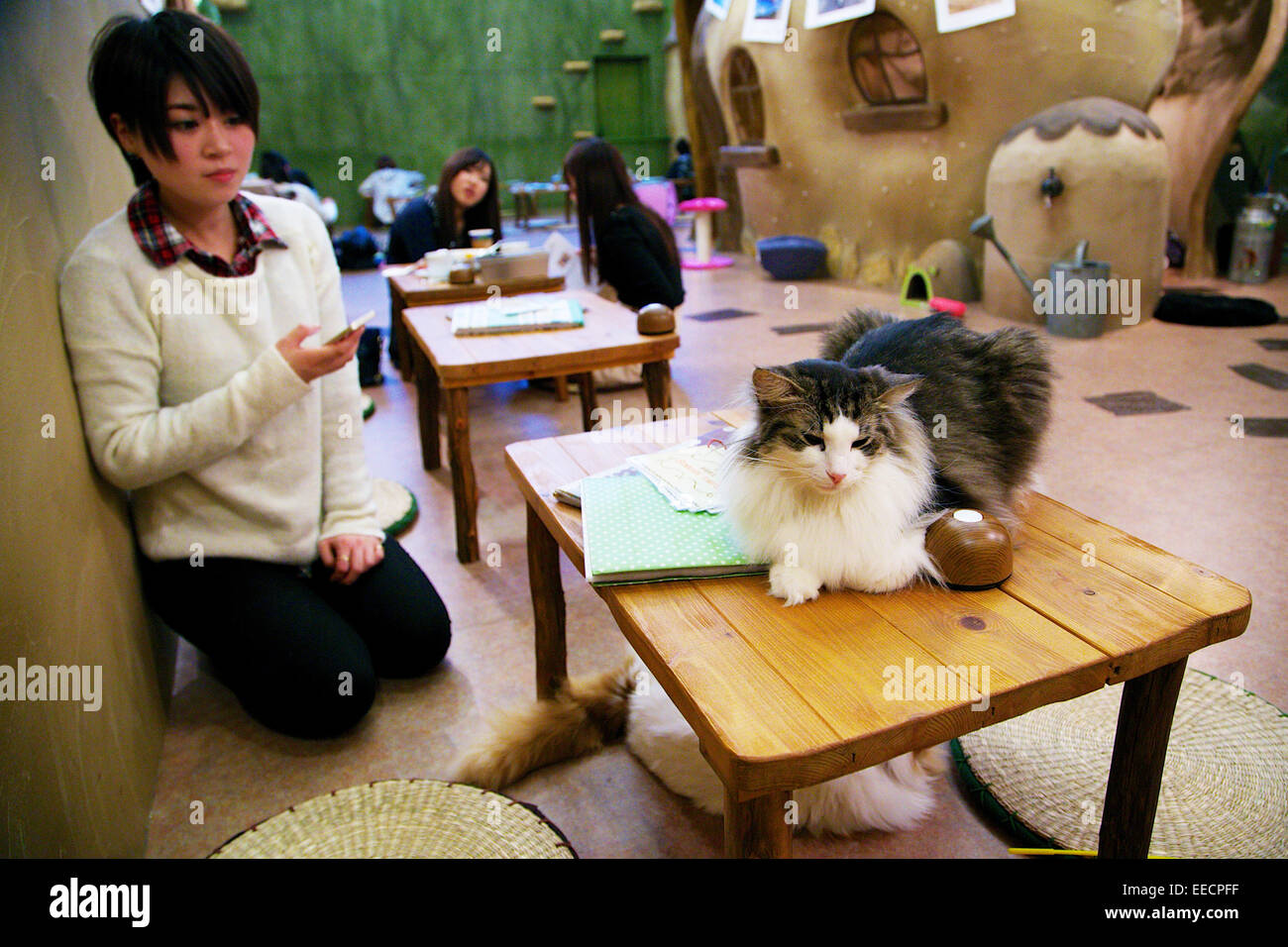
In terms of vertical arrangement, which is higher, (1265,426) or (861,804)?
(1265,426)

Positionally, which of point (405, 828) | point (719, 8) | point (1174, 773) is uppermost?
point (719, 8)

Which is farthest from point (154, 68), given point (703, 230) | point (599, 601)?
point (703, 230)

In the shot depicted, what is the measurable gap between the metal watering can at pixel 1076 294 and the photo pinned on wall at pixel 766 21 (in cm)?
320

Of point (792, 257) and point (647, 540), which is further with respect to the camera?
point (792, 257)

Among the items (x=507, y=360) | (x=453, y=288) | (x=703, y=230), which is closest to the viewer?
(x=507, y=360)

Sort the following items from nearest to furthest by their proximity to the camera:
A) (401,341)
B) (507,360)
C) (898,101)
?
(507,360)
(401,341)
(898,101)

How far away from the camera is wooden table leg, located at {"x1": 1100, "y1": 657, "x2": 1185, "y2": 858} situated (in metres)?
1.06

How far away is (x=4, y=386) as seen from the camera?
1124 millimetres

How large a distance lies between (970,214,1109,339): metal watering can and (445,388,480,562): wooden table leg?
143 inches

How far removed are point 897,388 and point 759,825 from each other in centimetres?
54

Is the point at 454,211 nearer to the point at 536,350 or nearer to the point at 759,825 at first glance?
the point at 536,350

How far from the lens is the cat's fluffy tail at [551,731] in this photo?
1.55m

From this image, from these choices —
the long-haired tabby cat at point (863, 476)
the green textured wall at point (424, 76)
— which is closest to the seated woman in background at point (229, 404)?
the long-haired tabby cat at point (863, 476)

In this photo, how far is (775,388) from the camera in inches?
40.1
